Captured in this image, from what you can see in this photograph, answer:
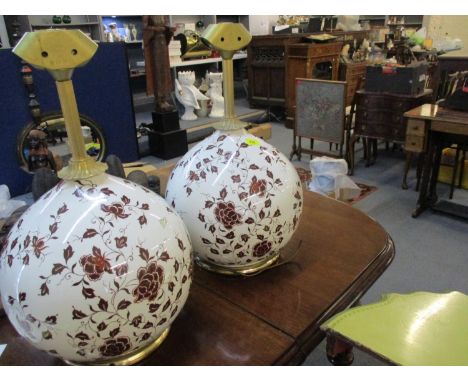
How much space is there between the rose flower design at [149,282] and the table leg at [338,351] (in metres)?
0.33

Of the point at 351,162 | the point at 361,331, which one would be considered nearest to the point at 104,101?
the point at 351,162

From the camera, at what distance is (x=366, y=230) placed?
93 cm

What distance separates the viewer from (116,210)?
0.50 metres

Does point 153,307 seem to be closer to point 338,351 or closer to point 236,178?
point 236,178

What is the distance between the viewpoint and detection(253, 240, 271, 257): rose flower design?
0.70 metres

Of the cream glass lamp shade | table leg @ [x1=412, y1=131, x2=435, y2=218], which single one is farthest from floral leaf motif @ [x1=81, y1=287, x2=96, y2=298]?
table leg @ [x1=412, y1=131, x2=435, y2=218]

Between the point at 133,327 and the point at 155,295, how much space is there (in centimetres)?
5

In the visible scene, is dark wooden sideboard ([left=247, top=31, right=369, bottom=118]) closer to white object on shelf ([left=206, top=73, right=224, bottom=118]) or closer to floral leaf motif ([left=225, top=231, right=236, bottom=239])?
white object on shelf ([left=206, top=73, right=224, bottom=118])

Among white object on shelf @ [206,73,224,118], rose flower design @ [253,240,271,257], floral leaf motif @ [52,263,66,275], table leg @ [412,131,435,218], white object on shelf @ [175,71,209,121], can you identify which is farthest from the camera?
white object on shelf @ [206,73,224,118]

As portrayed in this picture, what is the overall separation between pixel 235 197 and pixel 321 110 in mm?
2854

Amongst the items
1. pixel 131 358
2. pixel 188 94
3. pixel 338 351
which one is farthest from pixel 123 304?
pixel 188 94

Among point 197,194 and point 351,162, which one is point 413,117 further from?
point 197,194

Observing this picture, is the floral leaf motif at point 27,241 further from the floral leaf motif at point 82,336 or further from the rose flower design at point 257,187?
the rose flower design at point 257,187

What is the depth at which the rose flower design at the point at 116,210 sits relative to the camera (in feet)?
1.63
